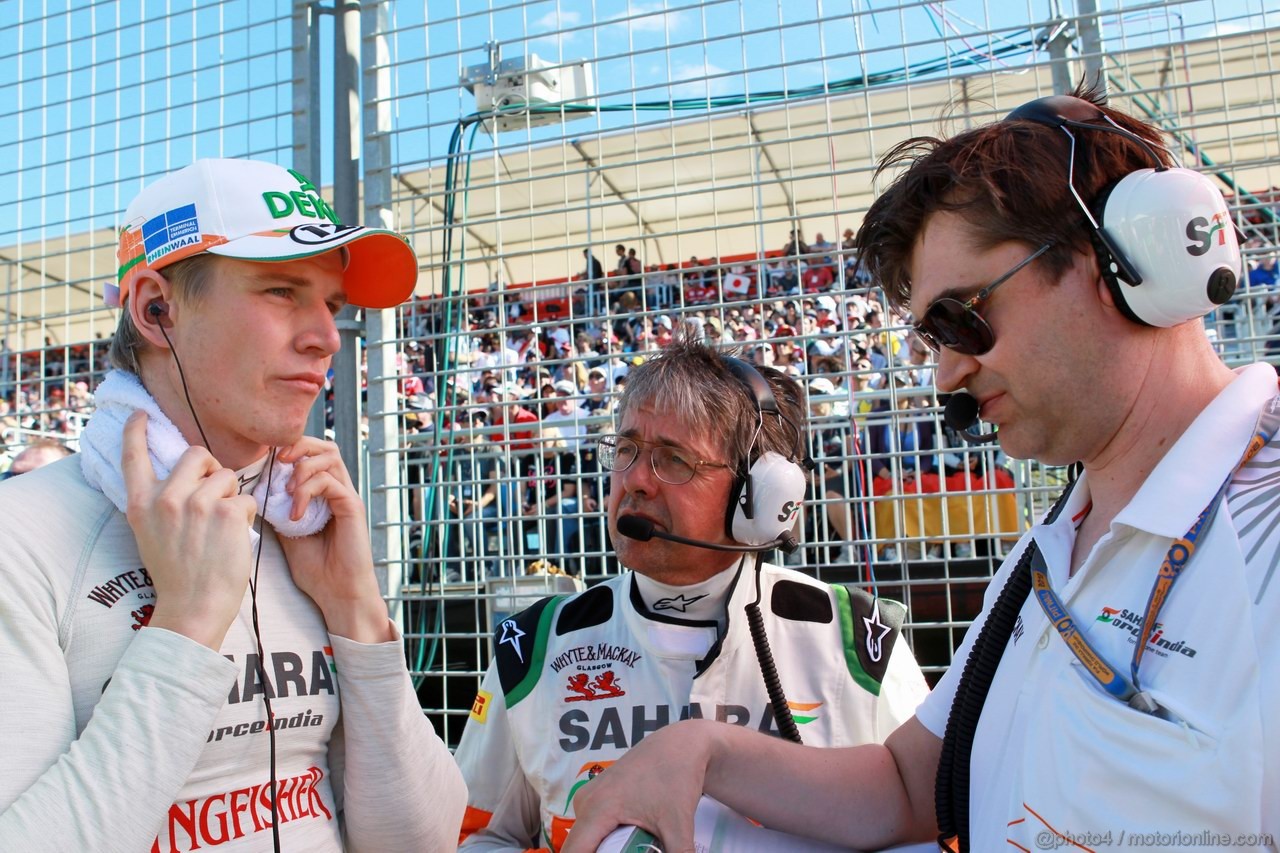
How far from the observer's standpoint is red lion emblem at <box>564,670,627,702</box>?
1.96 meters

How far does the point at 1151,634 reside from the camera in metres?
1.00

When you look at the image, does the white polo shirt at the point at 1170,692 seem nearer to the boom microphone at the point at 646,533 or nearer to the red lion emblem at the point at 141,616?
the boom microphone at the point at 646,533

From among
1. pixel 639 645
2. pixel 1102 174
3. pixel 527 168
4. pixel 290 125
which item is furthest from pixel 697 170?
pixel 1102 174

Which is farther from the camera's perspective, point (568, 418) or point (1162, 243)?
point (568, 418)

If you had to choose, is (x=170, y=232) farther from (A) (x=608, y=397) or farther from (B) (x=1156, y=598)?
(A) (x=608, y=397)

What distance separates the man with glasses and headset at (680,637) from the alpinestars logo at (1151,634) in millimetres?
867

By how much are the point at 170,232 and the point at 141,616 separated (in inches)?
22.5

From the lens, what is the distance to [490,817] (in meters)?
2.00

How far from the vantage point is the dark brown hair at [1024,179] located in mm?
1216

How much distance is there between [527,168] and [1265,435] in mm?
2477

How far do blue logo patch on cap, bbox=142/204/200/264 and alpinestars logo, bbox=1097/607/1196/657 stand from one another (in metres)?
1.34

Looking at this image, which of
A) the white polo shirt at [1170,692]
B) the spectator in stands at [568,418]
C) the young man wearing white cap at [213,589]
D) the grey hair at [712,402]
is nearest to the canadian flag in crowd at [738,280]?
the spectator in stands at [568,418]

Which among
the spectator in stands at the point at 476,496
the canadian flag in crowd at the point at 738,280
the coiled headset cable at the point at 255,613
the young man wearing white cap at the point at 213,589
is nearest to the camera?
the young man wearing white cap at the point at 213,589

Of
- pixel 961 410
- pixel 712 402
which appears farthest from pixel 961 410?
pixel 712 402
